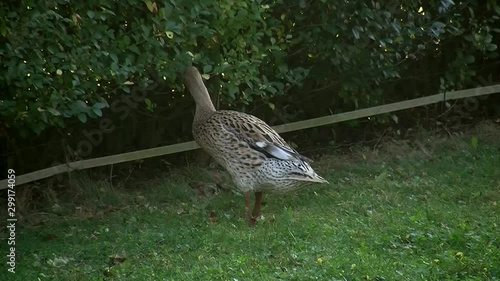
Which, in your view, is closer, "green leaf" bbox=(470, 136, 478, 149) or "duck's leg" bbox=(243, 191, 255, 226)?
"duck's leg" bbox=(243, 191, 255, 226)

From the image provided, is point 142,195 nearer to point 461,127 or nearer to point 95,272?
point 95,272

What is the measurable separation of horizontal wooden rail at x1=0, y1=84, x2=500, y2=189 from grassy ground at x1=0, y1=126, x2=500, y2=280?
27 centimetres

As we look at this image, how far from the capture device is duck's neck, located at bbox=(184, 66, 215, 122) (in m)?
8.44

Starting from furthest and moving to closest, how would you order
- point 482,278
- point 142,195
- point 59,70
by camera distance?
point 142,195, point 59,70, point 482,278

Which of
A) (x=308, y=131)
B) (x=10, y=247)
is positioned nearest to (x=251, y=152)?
(x=10, y=247)

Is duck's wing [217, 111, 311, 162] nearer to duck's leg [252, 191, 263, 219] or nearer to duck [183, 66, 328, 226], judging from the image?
duck [183, 66, 328, 226]

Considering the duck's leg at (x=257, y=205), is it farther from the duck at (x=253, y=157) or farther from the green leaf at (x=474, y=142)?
the green leaf at (x=474, y=142)

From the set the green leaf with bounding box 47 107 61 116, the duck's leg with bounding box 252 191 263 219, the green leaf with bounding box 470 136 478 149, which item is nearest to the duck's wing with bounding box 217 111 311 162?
the duck's leg with bounding box 252 191 263 219

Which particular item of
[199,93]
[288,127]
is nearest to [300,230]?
[199,93]

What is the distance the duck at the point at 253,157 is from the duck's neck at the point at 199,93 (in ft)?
0.57

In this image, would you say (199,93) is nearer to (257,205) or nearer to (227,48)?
(227,48)

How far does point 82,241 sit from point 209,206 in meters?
1.40

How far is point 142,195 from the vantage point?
29.9ft

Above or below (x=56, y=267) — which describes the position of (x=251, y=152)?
above
